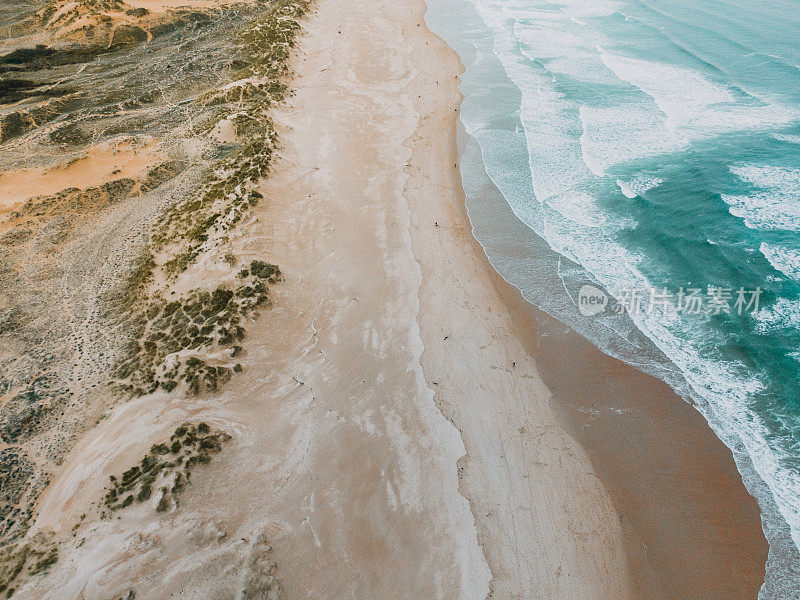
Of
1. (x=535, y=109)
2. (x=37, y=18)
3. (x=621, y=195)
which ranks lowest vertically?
(x=621, y=195)

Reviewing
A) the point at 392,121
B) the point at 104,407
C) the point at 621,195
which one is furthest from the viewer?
the point at 392,121

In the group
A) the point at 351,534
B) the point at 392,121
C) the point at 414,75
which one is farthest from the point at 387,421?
the point at 414,75

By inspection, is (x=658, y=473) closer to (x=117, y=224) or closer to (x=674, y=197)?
(x=674, y=197)

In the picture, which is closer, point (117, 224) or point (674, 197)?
point (117, 224)

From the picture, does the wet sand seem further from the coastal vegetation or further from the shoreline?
the coastal vegetation

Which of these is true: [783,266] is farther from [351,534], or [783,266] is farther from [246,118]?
[246,118]

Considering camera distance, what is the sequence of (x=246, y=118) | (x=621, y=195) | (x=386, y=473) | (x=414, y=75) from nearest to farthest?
(x=386, y=473)
(x=621, y=195)
(x=246, y=118)
(x=414, y=75)

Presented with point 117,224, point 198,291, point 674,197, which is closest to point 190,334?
Result: point 198,291

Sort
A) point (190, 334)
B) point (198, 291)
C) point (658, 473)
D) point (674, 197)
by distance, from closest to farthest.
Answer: point (658, 473) < point (190, 334) < point (198, 291) < point (674, 197)
